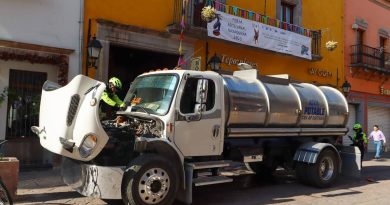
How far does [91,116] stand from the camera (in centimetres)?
668

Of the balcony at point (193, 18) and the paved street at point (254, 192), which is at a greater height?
the balcony at point (193, 18)

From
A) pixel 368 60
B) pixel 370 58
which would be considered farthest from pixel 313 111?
pixel 370 58

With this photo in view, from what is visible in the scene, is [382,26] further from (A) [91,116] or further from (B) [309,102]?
(A) [91,116]

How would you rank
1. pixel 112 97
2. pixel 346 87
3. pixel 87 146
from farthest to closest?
pixel 346 87 → pixel 112 97 → pixel 87 146

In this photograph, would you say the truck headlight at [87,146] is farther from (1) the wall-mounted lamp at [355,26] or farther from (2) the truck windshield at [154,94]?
(1) the wall-mounted lamp at [355,26]

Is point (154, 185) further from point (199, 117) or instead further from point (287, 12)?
point (287, 12)

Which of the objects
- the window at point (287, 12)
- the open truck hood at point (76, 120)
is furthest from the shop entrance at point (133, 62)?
the open truck hood at point (76, 120)

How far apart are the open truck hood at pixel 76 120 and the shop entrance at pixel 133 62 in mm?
7621

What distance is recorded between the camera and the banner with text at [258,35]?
14891 mm

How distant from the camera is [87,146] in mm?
6789

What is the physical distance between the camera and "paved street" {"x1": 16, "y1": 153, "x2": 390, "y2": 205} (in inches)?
336

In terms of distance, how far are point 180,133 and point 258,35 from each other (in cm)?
939

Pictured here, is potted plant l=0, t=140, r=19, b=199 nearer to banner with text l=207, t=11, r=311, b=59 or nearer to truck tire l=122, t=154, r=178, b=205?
truck tire l=122, t=154, r=178, b=205

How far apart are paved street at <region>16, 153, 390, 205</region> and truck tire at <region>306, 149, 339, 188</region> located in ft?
0.63
